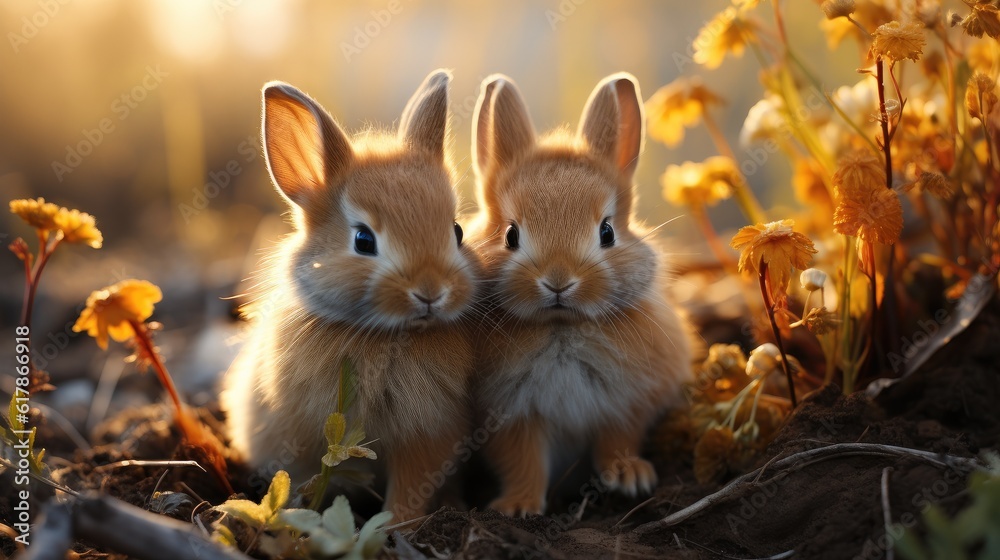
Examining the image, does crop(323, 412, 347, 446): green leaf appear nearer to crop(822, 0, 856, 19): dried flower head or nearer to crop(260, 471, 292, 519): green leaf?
crop(260, 471, 292, 519): green leaf

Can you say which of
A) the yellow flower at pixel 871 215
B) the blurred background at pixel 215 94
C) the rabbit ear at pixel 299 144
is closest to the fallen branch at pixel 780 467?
the yellow flower at pixel 871 215

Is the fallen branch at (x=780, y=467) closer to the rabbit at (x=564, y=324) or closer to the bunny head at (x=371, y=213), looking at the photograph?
the rabbit at (x=564, y=324)

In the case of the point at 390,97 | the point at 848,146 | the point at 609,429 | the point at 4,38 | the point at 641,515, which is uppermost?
the point at 4,38

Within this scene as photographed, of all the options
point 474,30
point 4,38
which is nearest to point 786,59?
point 474,30

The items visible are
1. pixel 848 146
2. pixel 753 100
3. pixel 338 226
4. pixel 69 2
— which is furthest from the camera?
pixel 753 100

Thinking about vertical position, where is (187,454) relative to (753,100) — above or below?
below

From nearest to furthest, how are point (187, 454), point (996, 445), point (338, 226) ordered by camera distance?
point (996, 445)
point (338, 226)
point (187, 454)

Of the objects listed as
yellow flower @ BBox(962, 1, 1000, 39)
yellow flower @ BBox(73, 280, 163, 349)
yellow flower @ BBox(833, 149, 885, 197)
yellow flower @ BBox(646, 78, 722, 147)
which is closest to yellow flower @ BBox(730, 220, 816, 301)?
yellow flower @ BBox(833, 149, 885, 197)

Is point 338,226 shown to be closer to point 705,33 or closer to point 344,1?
point 705,33
